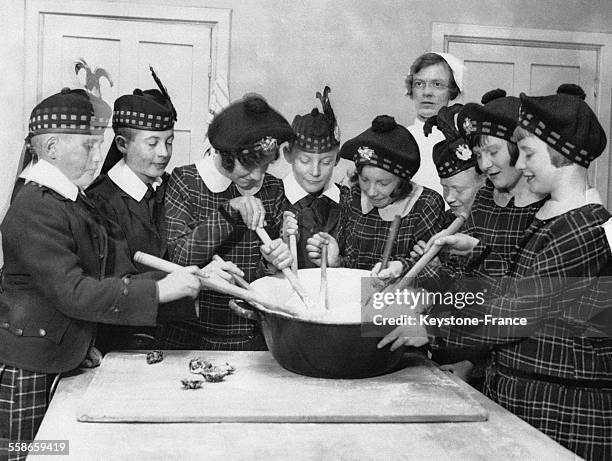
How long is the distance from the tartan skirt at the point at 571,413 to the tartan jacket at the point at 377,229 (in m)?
0.47

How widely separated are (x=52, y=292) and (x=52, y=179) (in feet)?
0.68

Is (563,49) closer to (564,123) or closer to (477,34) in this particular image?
(477,34)

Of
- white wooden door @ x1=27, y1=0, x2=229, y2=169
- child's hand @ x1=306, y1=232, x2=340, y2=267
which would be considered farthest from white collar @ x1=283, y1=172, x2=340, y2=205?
white wooden door @ x1=27, y1=0, x2=229, y2=169

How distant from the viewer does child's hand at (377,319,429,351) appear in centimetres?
115

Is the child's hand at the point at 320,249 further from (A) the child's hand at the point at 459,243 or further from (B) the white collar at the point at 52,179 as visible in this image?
(B) the white collar at the point at 52,179

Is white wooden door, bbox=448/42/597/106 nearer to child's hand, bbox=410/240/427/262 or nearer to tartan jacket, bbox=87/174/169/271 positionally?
child's hand, bbox=410/240/427/262

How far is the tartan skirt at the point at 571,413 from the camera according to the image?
127 cm

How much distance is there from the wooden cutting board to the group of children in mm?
85

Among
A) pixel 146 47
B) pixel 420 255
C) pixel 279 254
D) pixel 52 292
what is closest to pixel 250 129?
pixel 279 254

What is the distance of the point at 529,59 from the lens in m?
2.24

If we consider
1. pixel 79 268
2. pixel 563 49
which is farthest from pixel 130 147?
pixel 563 49

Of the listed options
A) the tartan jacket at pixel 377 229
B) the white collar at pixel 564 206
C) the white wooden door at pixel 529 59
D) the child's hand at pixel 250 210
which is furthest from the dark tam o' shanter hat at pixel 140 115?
the white wooden door at pixel 529 59

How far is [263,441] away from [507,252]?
75 centimetres

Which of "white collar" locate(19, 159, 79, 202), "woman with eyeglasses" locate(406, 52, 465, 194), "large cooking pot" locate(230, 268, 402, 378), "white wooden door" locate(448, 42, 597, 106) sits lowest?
"large cooking pot" locate(230, 268, 402, 378)
